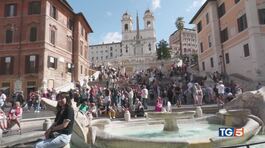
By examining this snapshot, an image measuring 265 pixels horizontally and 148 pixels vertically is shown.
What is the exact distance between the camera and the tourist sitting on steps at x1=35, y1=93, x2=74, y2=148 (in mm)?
4953

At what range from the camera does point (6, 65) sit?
30.2m

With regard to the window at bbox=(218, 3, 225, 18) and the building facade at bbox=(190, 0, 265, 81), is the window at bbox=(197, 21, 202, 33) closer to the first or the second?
the building facade at bbox=(190, 0, 265, 81)

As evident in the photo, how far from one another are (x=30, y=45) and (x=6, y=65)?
395 cm

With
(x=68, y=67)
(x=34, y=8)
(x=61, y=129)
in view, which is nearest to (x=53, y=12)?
(x=34, y=8)

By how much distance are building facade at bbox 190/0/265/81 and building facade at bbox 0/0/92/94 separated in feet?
70.1

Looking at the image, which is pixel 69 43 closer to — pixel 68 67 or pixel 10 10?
pixel 68 67

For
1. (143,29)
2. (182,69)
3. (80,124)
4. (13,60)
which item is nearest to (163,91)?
(182,69)

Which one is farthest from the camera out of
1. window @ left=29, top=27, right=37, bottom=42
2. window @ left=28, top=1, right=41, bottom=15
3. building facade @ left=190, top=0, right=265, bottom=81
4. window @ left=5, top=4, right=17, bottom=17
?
window @ left=5, top=4, right=17, bottom=17

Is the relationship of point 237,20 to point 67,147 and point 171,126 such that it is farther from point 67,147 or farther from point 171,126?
point 67,147

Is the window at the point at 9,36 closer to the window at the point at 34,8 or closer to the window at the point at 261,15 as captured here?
the window at the point at 34,8

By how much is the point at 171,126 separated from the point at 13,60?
86.5 ft

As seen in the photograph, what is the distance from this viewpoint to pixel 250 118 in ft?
30.3

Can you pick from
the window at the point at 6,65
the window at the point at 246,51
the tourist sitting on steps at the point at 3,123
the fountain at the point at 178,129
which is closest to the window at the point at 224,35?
the window at the point at 246,51

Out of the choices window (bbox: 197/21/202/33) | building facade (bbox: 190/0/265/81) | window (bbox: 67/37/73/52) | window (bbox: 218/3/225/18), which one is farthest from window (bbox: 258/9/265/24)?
window (bbox: 67/37/73/52)
